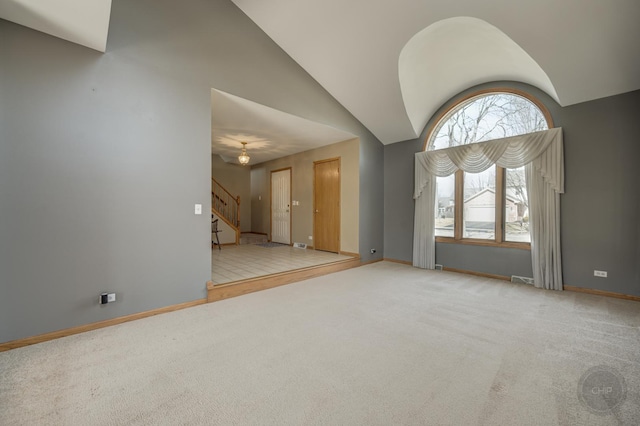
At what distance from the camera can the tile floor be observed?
4.21 m

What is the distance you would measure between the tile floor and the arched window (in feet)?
7.67

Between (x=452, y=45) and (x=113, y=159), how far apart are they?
4740mm

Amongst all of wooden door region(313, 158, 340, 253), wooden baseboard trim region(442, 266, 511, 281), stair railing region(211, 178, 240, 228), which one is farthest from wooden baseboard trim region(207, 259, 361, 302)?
stair railing region(211, 178, 240, 228)

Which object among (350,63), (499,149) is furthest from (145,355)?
(499,149)

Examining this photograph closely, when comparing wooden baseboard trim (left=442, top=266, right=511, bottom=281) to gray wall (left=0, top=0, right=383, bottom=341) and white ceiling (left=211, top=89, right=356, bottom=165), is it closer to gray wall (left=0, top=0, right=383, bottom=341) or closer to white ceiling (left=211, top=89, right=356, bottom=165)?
white ceiling (left=211, top=89, right=356, bottom=165)

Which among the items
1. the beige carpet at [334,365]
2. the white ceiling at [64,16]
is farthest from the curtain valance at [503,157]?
the white ceiling at [64,16]

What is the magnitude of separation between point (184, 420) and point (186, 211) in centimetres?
236

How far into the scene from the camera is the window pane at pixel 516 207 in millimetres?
4512

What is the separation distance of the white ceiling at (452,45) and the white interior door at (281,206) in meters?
3.30

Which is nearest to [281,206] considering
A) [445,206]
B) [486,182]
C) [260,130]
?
[260,130]

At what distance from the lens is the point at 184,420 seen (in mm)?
1551

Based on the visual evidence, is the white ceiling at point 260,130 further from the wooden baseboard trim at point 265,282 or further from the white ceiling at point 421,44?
the wooden baseboard trim at point 265,282

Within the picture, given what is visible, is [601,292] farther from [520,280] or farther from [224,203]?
[224,203]

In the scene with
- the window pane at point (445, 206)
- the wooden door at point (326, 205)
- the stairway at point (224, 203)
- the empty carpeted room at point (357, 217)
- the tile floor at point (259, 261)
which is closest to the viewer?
the empty carpeted room at point (357, 217)
